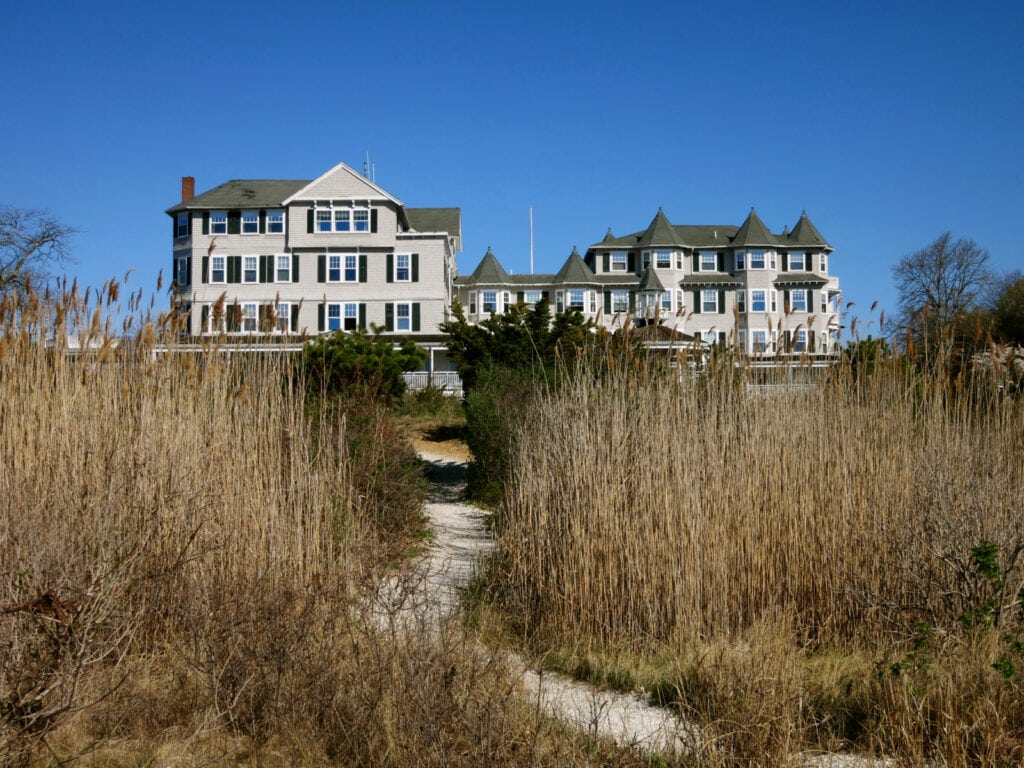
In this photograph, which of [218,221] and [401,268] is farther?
[218,221]

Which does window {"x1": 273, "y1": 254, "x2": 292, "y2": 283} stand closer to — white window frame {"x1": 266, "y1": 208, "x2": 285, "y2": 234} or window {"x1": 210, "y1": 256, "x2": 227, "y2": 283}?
white window frame {"x1": 266, "y1": 208, "x2": 285, "y2": 234}

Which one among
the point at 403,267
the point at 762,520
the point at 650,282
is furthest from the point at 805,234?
the point at 762,520

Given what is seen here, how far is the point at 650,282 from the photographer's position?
43750 mm

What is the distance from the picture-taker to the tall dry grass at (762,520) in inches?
238

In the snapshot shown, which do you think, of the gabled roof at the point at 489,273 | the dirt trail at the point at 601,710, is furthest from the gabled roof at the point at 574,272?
the dirt trail at the point at 601,710

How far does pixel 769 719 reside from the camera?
13.7ft

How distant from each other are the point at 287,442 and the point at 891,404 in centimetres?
443

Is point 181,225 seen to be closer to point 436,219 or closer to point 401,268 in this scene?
point 401,268

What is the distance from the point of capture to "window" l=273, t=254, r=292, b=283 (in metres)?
37.6

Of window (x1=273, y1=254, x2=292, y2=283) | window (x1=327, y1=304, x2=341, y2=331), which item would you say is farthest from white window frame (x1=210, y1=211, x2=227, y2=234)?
window (x1=327, y1=304, x2=341, y2=331)

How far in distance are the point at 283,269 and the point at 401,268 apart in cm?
474

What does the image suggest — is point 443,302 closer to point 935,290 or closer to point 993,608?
point 935,290

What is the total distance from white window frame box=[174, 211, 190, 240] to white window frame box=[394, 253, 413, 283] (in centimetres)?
875

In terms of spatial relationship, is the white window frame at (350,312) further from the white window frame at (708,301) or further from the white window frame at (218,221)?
the white window frame at (708,301)
